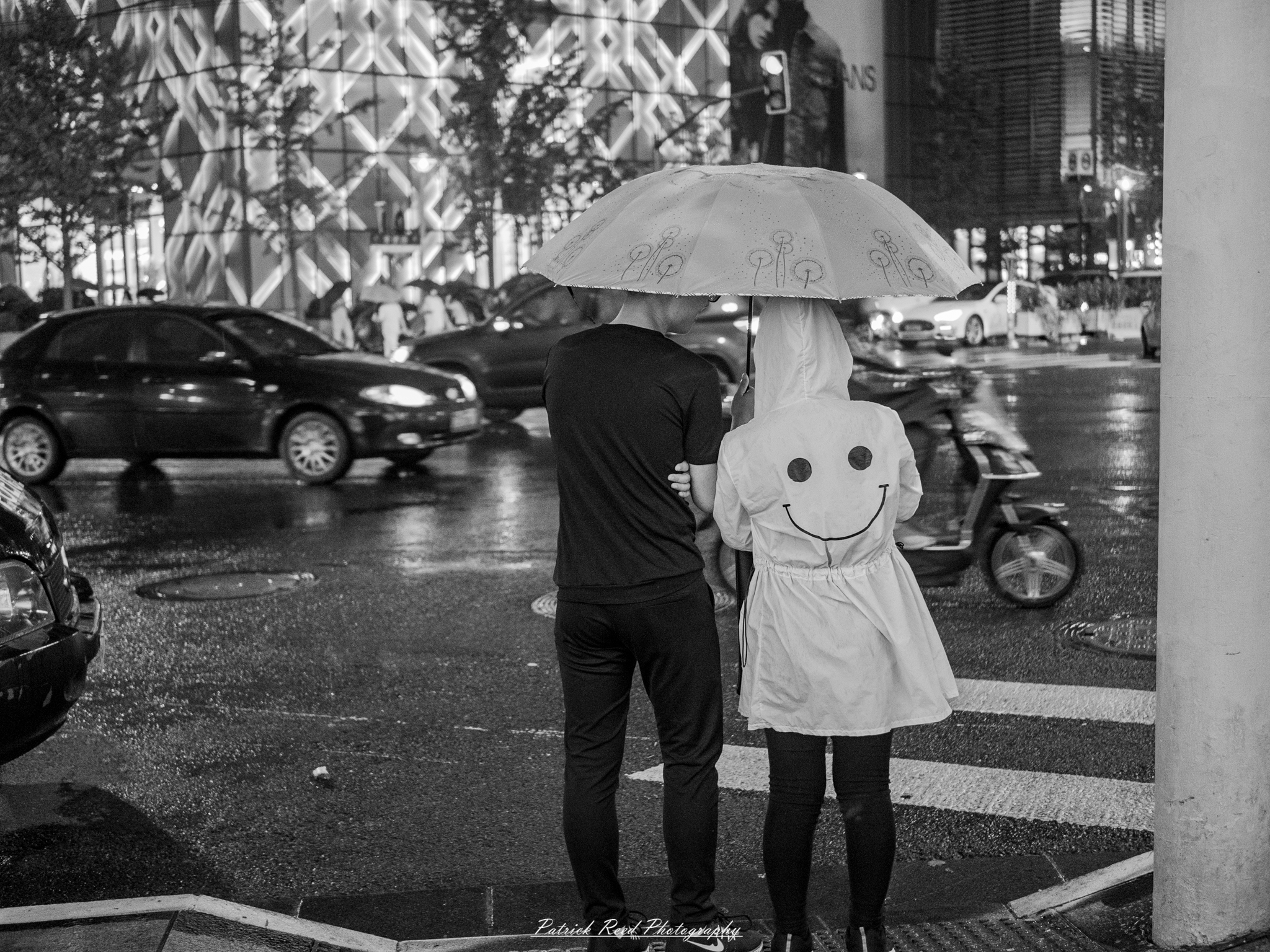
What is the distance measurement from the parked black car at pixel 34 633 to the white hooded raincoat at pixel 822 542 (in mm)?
2364

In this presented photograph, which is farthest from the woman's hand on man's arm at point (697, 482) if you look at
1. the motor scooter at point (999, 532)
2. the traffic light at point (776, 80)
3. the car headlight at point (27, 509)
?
the traffic light at point (776, 80)

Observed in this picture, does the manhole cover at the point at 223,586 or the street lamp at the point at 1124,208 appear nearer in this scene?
the manhole cover at the point at 223,586

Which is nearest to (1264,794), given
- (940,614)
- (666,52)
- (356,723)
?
(356,723)

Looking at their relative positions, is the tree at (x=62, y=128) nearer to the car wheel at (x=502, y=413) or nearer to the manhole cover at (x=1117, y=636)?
the car wheel at (x=502, y=413)

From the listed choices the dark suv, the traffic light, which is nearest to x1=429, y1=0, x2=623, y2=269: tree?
the traffic light

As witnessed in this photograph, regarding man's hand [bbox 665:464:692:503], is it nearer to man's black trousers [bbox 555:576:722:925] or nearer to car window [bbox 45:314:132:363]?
man's black trousers [bbox 555:576:722:925]

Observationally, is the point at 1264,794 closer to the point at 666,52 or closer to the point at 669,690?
the point at 669,690

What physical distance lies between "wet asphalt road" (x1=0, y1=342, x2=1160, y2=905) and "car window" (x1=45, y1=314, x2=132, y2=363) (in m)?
3.11

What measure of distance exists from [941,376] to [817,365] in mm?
4678

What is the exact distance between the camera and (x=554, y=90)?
47.4 meters

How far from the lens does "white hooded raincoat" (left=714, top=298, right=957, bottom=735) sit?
3.60 m

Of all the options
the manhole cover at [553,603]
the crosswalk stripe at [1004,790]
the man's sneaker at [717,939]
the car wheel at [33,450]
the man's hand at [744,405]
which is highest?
the man's hand at [744,405]

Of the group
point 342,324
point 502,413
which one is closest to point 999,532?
point 502,413

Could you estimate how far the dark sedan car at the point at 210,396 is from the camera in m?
14.1
